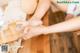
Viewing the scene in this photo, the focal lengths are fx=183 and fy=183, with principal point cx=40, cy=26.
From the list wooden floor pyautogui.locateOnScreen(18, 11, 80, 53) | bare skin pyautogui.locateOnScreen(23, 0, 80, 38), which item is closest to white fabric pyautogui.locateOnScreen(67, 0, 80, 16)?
bare skin pyautogui.locateOnScreen(23, 0, 80, 38)

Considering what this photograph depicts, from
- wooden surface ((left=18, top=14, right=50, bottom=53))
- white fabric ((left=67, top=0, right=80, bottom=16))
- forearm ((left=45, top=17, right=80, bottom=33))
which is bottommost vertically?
wooden surface ((left=18, top=14, right=50, bottom=53))

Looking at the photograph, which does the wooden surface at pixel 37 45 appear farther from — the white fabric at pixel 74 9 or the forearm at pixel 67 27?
the white fabric at pixel 74 9

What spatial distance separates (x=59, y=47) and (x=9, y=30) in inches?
13.2

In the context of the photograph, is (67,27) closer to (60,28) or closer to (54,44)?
(60,28)

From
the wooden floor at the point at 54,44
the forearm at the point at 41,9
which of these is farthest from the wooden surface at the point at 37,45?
the forearm at the point at 41,9

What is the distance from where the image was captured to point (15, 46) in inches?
44.9

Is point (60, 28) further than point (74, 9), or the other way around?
point (74, 9)

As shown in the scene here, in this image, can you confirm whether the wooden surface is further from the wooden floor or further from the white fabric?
the white fabric

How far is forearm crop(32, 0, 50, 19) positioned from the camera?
1.19 metres

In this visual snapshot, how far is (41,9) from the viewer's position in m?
1.20

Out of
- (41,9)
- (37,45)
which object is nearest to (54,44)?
(37,45)

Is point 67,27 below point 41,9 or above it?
below

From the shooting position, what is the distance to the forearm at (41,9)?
1.19 m

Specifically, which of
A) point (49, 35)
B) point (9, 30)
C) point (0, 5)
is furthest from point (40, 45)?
point (0, 5)
